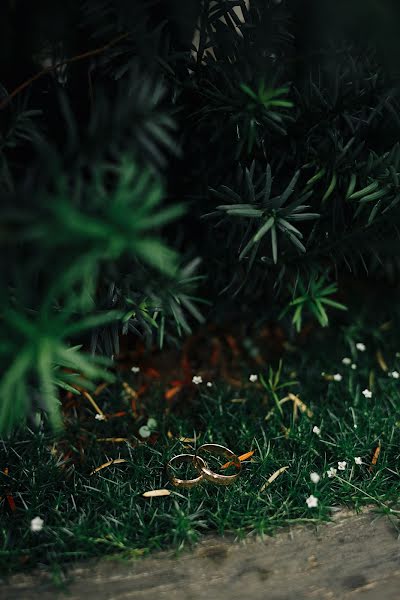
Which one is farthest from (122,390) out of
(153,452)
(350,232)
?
(350,232)

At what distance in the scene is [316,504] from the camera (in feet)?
6.04

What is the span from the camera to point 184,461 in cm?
204

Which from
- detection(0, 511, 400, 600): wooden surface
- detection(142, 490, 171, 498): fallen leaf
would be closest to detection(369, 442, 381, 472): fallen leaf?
detection(0, 511, 400, 600): wooden surface

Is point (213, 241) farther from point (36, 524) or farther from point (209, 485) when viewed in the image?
point (36, 524)

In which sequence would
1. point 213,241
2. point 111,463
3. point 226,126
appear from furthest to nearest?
point 213,241 → point 111,463 → point 226,126

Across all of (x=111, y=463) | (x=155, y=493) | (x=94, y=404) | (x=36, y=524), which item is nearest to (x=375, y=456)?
(x=155, y=493)

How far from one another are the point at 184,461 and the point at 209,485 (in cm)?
14

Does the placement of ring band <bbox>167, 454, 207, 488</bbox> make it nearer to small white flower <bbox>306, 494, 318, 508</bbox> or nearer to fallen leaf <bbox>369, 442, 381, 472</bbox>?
small white flower <bbox>306, 494, 318, 508</bbox>

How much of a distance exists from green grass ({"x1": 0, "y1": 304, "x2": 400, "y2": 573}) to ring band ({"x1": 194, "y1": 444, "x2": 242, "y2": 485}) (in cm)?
4

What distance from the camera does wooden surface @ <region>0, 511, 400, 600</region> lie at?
161cm

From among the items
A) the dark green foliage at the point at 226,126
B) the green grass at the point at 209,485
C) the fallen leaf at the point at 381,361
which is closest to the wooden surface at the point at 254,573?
the green grass at the point at 209,485

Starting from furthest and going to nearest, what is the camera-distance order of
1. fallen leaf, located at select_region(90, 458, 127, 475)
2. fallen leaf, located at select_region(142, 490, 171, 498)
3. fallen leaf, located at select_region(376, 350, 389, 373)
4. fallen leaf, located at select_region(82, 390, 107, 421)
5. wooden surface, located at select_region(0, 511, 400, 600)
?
fallen leaf, located at select_region(376, 350, 389, 373) < fallen leaf, located at select_region(82, 390, 107, 421) < fallen leaf, located at select_region(90, 458, 127, 475) < fallen leaf, located at select_region(142, 490, 171, 498) < wooden surface, located at select_region(0, 511, 400, 600)

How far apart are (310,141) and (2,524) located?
5.59 feet

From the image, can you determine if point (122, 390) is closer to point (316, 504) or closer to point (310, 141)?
point (316, 504)
